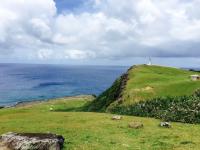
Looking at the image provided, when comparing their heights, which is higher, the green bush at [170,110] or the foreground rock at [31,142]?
the foreground rock at [31,142]

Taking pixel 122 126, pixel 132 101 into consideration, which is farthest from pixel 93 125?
pixel 132 101

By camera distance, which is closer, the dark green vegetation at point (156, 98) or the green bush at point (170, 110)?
the green bush at point (170, 110)

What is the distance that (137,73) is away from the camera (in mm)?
98500

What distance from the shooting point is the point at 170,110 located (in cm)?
5088

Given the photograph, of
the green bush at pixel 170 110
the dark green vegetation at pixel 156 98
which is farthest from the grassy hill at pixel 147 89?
the green bush at pixel 170 110

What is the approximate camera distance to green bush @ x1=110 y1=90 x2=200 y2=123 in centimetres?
4709

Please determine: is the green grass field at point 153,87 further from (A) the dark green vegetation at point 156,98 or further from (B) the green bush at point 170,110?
(B) the green bush at point 170,110

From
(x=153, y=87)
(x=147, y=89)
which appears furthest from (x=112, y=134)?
(x=153, y=87)

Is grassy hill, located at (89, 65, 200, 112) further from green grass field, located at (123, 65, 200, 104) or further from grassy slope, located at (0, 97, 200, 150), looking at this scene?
grassy slope, located at (0, 97, 200, 150)

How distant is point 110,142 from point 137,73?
67059 mm

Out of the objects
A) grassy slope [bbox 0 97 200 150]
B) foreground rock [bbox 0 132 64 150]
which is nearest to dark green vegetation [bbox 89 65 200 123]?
grassy slope [bbox 0 97 200 150]

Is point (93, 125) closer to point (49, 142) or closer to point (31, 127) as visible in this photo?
point (31, 127)

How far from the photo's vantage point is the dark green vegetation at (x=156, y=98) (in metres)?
49.4

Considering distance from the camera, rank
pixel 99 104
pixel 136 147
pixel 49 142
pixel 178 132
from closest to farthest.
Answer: pixel 49 142 < pixel 136 147 < pixel 178 132 < pixel 99 104
